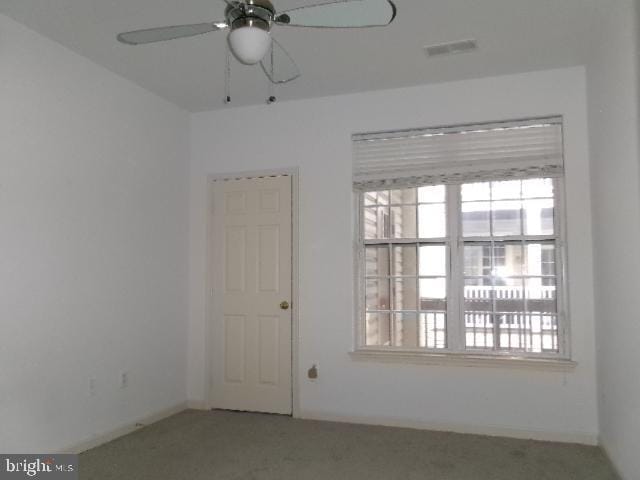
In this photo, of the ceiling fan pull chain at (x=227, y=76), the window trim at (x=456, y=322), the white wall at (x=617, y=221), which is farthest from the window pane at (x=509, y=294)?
the ceiling fan pull chain at (x=227, y=76)

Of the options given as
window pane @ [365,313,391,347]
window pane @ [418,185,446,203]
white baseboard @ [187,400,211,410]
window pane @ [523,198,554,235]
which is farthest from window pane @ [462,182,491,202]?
white baseboard @ [187,400,211,410]

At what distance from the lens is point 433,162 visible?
4289mm

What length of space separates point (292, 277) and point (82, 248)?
1.72 m

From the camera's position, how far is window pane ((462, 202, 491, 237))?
13.8ft

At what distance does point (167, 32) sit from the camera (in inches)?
89.2

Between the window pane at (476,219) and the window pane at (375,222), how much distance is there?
646 millimetres

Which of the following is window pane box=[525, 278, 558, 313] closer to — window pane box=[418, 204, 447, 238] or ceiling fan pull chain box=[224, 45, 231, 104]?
window pane box=[418, 204, 447, 238]

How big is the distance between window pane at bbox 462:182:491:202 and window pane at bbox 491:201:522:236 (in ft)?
0.33

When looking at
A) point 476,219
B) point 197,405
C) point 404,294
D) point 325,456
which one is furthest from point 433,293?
point 197,405

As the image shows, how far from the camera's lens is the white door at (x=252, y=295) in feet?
15.2

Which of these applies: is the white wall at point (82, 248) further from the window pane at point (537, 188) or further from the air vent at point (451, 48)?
the window pane at point (537, 188)

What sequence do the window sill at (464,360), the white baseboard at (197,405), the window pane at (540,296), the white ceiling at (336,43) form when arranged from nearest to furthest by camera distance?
1. the white ceiling at (336,43)
2. the window sill at (464,360)
3. the window pane at (540,296)
4. the white baseboard at (197,405)

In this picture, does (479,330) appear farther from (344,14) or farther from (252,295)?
(344,14)
